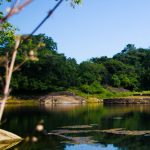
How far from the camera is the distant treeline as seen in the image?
264 feet

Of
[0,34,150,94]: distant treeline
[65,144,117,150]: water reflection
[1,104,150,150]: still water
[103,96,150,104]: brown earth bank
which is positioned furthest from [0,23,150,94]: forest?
[65,144,117,150]: water reflection

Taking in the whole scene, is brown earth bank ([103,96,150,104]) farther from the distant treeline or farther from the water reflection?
the water reflection

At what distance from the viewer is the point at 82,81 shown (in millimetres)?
88125

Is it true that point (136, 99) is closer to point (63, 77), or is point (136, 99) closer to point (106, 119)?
point (63, 77)

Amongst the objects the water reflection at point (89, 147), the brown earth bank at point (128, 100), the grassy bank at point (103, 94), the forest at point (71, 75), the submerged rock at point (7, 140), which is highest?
the forest at point (71, 75)

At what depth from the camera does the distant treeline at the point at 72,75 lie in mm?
80562

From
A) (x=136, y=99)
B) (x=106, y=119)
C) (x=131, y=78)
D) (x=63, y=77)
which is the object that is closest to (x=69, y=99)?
(x=63, y=77)

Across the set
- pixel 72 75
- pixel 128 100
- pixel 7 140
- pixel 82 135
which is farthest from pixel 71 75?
pixel 7 140

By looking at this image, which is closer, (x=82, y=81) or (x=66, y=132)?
(x=66, y=132)

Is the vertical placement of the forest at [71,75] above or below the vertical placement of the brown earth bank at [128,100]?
above

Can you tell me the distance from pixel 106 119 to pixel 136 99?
33817 mm

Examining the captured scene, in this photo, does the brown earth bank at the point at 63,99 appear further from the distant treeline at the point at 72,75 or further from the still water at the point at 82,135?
the still water at the point at 82,135

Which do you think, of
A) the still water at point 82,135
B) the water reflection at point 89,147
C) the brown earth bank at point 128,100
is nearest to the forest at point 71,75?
the brown earth bank at point 128,100

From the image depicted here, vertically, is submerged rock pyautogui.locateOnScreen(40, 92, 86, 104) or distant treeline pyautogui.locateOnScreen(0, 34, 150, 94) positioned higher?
distant treeline pyautogui.locateOnScreen(0, 34, 150, 94)
